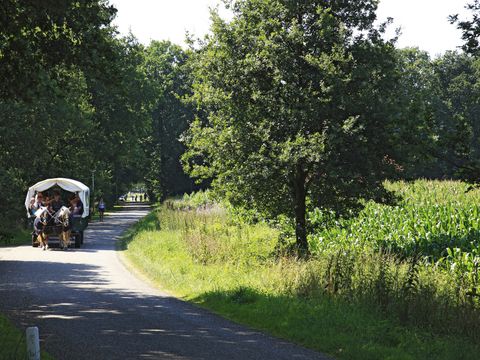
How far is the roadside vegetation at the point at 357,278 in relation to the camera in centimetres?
988

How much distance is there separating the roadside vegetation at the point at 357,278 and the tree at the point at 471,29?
2.06 meters

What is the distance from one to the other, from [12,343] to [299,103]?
31.2ft

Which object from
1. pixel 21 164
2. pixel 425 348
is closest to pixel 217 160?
pixel 425 348

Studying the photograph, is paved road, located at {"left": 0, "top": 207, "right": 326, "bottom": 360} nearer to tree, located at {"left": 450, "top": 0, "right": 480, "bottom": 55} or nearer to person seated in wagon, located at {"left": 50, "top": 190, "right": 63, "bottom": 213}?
tree, located at {"left": 450, "top": 0, "right": 480, "bottom": 55}

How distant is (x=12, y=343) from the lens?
344 inches

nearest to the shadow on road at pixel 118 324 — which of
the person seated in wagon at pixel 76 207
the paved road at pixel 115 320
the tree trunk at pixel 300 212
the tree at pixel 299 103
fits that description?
the paved road at pixel 115 320

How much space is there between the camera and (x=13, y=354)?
7.83 meters

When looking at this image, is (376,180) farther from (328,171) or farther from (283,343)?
(283,343)

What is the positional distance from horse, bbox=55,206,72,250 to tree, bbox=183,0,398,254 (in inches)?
378

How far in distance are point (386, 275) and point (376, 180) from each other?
4.29 m

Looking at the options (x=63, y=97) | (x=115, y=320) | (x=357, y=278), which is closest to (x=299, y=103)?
(x=357, y=278)

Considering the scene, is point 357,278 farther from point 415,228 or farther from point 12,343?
point 12,343

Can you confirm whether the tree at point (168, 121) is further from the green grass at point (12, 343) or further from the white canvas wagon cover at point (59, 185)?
the green grass at point (12, 343)

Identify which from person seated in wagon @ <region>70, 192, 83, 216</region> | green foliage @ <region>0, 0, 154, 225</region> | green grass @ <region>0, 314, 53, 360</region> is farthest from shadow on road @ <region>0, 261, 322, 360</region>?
person seated in wagon @ <region>70, 192, 83, 216</region>
